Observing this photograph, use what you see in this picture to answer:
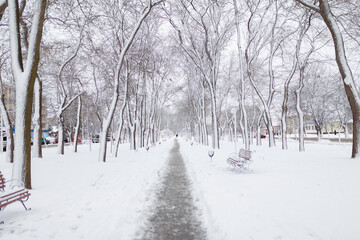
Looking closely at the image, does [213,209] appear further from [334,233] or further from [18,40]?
[18,40]

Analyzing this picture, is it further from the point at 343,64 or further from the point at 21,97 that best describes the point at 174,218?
the point at 343,64

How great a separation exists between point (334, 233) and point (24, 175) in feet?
23.2

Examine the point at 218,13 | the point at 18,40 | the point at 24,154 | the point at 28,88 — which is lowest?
the point at 24,154

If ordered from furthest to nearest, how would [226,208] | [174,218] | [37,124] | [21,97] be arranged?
[37,124]
[21,97]
[226,208]
[174,218]

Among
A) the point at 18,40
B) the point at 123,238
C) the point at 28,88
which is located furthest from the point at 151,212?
the point at 18,40

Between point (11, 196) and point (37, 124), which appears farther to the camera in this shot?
point (37, 124)

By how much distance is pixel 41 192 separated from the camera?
5523 millimetres

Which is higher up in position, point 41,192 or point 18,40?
point 18,40

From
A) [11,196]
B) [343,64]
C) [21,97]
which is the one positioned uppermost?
[343,64]

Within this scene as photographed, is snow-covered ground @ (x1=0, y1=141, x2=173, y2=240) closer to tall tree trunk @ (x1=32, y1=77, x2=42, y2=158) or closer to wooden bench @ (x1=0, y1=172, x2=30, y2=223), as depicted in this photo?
wooden bench @ (x1=0, y1=172, x2=30, y2=223)

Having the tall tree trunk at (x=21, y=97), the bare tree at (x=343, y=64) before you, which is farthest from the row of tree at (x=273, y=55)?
the tall tree trunk at (x=21, y=97)

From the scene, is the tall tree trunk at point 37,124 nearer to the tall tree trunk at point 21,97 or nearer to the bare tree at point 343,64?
the tall tree trunk at point 21,97

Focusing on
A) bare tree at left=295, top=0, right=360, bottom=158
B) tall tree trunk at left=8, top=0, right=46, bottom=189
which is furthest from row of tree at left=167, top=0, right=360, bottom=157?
tall tree trunk at left=8, top=0, right=46, bottom=189

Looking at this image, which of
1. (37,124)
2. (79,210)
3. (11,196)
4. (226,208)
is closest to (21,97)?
(11,196)
